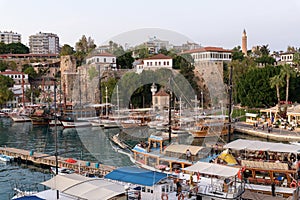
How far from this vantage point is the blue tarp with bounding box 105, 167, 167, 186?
1378 cm

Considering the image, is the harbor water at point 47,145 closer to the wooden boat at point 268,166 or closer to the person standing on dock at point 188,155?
the person standing on dock at point 188,155

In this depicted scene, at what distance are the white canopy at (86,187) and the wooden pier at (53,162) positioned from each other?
21.3 feet

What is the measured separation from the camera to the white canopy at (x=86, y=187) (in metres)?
12.5

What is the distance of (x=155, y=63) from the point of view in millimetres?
56250

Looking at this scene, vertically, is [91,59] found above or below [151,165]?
above

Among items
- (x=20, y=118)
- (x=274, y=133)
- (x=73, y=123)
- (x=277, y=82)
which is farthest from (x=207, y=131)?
(x=20, y=118)

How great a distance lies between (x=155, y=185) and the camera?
45.1 feet

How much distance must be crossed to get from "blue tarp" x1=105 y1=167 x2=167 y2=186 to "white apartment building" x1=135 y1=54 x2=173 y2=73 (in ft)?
128

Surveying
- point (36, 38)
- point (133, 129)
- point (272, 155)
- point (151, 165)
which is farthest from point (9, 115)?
Result: point (36, 38)

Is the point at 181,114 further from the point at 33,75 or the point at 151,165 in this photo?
the point at 33,75

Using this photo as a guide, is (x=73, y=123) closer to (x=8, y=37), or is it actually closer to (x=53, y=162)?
(x=53, y=162)

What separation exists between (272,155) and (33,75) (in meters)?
71.4

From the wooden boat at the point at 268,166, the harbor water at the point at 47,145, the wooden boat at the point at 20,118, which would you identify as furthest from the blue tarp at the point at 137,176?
the wooden boat at the point at 20,118

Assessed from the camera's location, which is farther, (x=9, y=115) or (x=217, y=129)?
(x=9, y=115)
